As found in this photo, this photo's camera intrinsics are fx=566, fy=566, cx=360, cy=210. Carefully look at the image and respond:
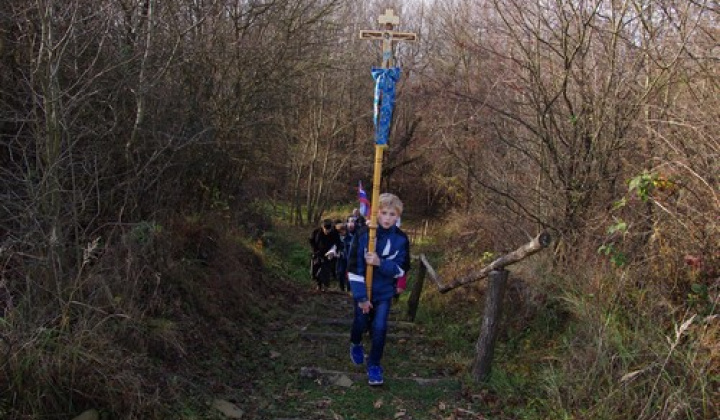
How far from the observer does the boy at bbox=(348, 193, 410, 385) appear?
16.6ft

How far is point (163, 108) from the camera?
21.7 ft

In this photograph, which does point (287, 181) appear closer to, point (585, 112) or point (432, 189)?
point (432, 189)

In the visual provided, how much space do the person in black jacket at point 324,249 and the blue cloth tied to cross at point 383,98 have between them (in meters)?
5.26

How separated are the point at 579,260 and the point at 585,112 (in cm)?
174

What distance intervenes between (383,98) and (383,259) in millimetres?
1851

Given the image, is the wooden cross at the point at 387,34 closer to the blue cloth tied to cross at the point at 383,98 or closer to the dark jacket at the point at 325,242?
the blue cloth tied to cross at the point at 383,98

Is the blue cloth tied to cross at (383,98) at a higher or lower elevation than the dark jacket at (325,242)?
higher

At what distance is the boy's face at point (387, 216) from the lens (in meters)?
5.07

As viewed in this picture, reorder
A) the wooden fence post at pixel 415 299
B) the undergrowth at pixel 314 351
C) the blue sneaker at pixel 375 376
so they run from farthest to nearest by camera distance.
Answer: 1. the wooden fence post at pixel 415 299
2. the blue sneaker at pixel 375 376
3. the undergrowth at pixel 314 351

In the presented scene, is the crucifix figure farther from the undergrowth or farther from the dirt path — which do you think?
the undergrowth

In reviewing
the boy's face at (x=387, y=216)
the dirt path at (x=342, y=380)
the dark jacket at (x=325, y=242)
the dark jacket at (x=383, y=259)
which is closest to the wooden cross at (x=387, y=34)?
the boy's face at (x=387, y=216)

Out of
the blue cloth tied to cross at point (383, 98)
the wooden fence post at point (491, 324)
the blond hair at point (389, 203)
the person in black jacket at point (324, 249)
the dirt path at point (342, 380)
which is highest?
the blue cloth tied to cross at point (383, 98)

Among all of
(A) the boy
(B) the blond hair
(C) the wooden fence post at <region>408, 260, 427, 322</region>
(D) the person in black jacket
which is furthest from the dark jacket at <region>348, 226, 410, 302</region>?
(D) the person in black jacket

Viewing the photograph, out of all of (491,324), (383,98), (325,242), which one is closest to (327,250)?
(325,242)
